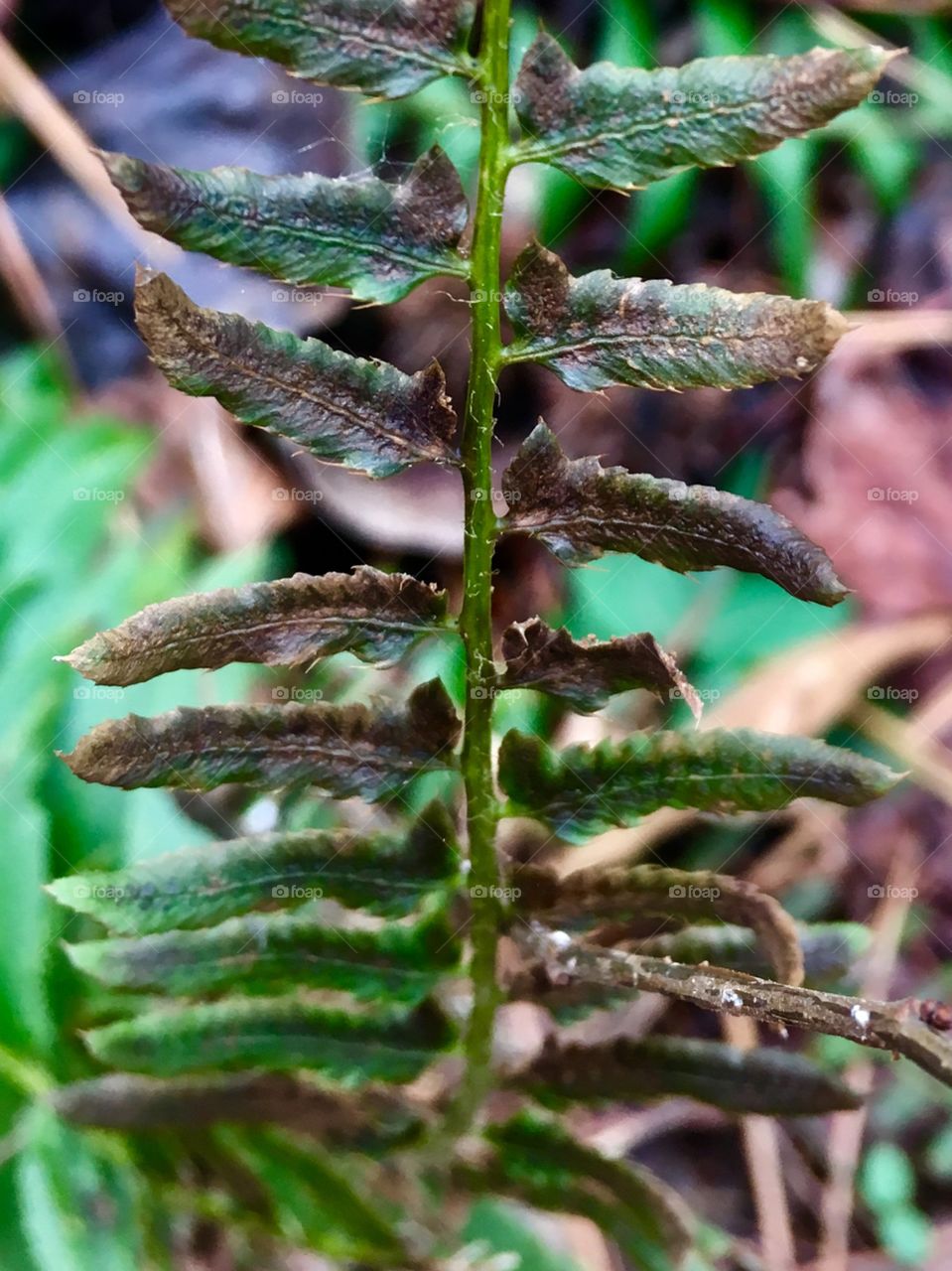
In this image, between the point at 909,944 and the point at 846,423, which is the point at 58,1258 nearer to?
the point at 909,944

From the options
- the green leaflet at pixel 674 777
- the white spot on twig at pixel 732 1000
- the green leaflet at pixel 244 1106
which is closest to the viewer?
the white spot on twig at pixel 732 1000

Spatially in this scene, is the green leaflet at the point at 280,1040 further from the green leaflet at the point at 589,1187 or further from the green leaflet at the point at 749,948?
the green leaflet at the point at 749,948

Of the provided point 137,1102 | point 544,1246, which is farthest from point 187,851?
point 544,1246

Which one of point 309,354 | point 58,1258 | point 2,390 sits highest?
point 2,390

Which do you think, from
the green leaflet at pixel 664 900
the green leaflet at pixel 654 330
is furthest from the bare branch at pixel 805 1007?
the green leaflet at pixel 654 330

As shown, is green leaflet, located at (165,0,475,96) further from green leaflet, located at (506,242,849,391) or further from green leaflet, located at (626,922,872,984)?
green leaflet, located at (626,922,872,984)

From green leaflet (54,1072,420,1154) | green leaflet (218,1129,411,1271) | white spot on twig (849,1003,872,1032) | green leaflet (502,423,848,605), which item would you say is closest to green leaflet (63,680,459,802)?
green leaflet (502,423,848,605)

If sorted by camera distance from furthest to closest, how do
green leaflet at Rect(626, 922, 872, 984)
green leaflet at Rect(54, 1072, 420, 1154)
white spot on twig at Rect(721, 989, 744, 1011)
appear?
green leaflet at Rect(54, 1072, 420, 1154) → green leaflet at Rect(626, 922, 872, 984) → white spot on twig at Rect(721, 989, 744, 1011)
